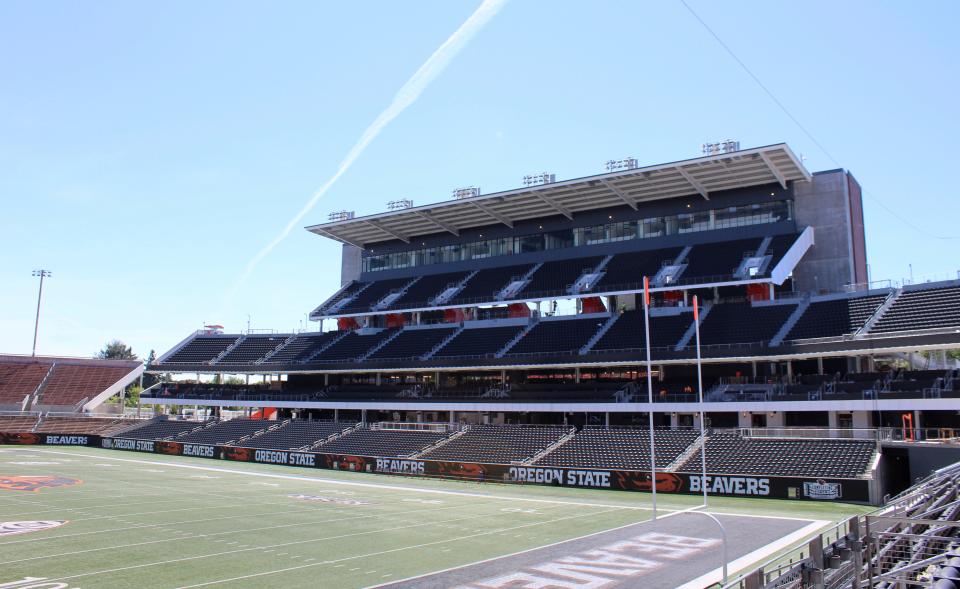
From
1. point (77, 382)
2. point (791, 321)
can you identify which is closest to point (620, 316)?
point (791, 321)

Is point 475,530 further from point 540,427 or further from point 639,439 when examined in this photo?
point 540,427

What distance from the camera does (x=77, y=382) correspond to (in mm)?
82562

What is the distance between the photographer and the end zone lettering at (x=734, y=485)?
34469 millimetres

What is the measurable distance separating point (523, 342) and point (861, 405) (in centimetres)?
2573

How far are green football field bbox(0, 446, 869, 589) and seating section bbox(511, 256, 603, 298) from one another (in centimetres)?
2164

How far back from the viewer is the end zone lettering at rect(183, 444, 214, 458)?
5834cm

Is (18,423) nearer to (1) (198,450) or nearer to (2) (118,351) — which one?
(1) (198,450)

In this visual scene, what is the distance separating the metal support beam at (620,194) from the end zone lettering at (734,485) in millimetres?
27012

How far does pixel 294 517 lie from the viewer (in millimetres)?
28281

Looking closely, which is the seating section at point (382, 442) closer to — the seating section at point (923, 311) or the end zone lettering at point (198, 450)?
the end zone lettering at point (198, 450)

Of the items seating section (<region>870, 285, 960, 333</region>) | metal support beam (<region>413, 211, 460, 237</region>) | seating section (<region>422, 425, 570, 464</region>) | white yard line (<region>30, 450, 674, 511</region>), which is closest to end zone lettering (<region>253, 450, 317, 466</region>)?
white yard line (<region>30, 450, 674, 511</region>)

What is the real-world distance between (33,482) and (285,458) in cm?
1931

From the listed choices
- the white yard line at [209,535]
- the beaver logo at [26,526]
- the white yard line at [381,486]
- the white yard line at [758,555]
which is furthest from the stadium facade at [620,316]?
the beaver logo at [26,526]

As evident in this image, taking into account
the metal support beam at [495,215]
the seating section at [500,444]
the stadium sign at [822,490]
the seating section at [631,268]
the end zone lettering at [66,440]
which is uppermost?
the metal support beam at [495,215]
